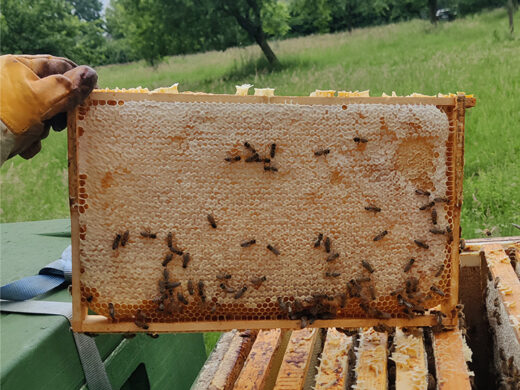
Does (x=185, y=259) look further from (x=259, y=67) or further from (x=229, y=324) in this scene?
(x=259, y=67)

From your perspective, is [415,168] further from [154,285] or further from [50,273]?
[50,273]

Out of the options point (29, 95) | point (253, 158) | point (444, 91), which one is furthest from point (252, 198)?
point (444, 91)

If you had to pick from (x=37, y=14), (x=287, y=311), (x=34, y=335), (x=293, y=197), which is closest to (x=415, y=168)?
(x=293, y=197)

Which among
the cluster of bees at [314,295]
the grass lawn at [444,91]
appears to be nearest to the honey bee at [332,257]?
the cluster of bees at [314,295]

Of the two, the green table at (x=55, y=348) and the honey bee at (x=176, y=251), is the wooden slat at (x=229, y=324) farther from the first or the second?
the honey bee at (x=176, y=251)

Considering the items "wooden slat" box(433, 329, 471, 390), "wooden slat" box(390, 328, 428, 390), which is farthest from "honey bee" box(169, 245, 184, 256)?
"wooden slat" box(433, 329, 471, 390)
